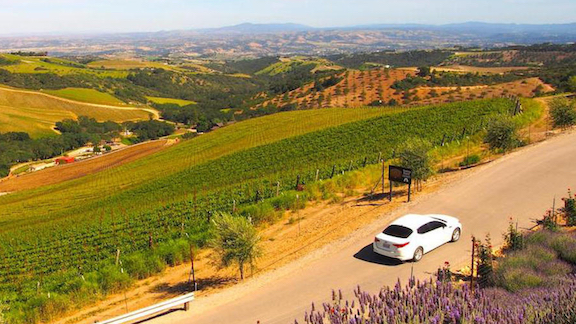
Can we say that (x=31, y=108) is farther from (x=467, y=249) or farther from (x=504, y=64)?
(x=504, y=64)

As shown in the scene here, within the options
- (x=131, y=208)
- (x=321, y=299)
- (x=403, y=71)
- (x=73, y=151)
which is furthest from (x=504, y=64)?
(x=321, y=299)

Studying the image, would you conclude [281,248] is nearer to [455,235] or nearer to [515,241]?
[455,235]

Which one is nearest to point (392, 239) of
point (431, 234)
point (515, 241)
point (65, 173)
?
point (431, 234)

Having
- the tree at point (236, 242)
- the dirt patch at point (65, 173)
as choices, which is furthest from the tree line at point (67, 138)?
the tree at point (236, 242)

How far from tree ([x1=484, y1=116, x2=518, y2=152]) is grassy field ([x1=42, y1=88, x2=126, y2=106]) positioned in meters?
169

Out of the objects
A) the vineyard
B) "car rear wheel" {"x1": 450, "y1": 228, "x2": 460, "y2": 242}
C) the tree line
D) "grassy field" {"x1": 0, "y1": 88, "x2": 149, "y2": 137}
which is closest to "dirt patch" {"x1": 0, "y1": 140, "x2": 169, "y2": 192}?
the vineyard

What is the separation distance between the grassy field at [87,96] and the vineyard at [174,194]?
119 m

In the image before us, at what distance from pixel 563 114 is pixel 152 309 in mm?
35754

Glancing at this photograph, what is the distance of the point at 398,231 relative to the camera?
15758 millimetres

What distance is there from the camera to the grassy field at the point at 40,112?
4985 inches

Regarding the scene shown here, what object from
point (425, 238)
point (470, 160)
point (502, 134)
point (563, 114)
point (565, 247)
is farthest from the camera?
point (563, 114)

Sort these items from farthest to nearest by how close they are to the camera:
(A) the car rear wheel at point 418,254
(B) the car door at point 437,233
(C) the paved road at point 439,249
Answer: (B) the car door at point 437,233 → (A) the car rear wheel at point 418,254 → (C) the paved road at point 439,249

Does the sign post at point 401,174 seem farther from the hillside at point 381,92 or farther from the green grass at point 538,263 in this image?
the hillside at point 381,92

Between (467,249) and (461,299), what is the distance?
27.8 ft
